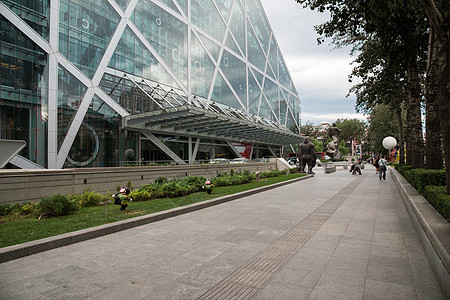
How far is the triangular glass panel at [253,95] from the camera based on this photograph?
172ft

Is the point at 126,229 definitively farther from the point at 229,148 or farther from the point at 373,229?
the point at 229,148

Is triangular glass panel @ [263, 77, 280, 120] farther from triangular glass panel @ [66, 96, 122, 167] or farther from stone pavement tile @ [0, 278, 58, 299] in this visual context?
stone pavement tile @ [0, 278, 58, 299]

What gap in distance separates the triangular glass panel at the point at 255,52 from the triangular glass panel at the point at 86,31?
31.8 meters

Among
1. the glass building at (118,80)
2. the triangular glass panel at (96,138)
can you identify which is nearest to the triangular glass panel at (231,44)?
the glass building at (118,80)

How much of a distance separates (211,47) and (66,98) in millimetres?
24616

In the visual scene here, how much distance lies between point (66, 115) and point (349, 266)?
971 inches

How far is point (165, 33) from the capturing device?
33.5 meters

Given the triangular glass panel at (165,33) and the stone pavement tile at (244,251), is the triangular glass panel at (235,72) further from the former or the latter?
the stone pavement tile at (244,251)

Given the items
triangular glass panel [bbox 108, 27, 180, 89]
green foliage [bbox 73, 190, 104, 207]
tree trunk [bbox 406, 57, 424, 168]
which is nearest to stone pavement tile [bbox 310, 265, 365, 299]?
green foliage [bbox 73, 190, 104, 207]

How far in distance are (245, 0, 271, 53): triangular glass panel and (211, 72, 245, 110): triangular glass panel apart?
2027 cm

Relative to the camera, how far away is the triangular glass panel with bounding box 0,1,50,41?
67.7ft

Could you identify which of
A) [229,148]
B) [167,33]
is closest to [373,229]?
[167,33]

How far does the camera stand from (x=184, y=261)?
186 inches

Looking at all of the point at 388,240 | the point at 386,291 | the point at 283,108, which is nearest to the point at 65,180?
the point at 388,240
